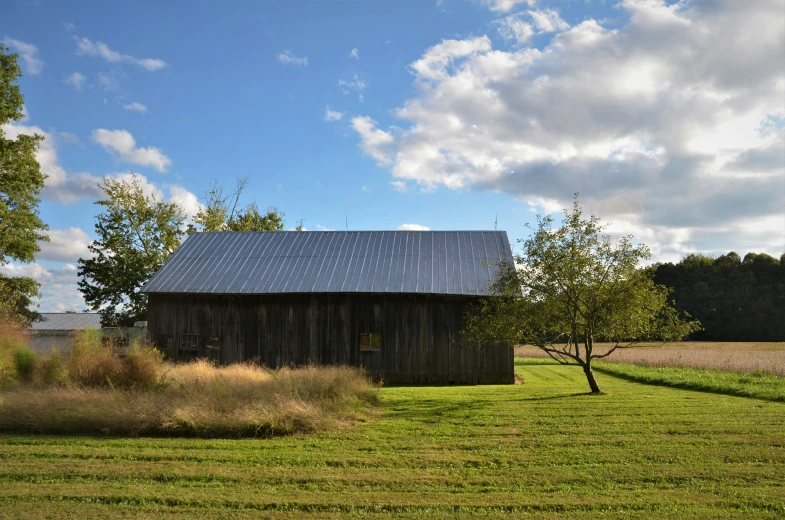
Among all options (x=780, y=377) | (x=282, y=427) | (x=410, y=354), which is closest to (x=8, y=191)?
(x=410, y=354)

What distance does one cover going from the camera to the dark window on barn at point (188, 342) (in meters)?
22.4

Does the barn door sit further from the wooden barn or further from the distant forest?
the distant forest

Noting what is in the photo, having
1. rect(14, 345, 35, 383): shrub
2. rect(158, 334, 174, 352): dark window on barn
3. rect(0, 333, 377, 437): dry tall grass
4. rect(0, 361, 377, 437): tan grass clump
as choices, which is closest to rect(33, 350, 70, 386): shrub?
rect(0, 333, 377, 437): dry tall grass

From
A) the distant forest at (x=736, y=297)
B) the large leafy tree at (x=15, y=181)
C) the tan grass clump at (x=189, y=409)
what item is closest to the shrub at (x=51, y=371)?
the tan grass clump at (x=189, y=409)

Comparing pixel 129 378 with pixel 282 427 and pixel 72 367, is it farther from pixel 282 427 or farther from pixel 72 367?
pixel 282 427

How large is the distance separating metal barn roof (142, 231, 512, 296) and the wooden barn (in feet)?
0.24

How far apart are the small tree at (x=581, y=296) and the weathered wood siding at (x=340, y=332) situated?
458cm

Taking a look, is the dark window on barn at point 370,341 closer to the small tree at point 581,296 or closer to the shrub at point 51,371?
the small tree at point 581,296

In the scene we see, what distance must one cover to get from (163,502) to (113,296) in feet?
126

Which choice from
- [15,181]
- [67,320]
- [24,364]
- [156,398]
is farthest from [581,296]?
[67,320]

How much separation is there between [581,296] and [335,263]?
10.7m

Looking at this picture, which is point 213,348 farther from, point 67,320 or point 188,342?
point 67,320

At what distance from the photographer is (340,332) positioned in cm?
2148

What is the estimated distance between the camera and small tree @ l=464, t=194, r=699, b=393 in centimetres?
1556
